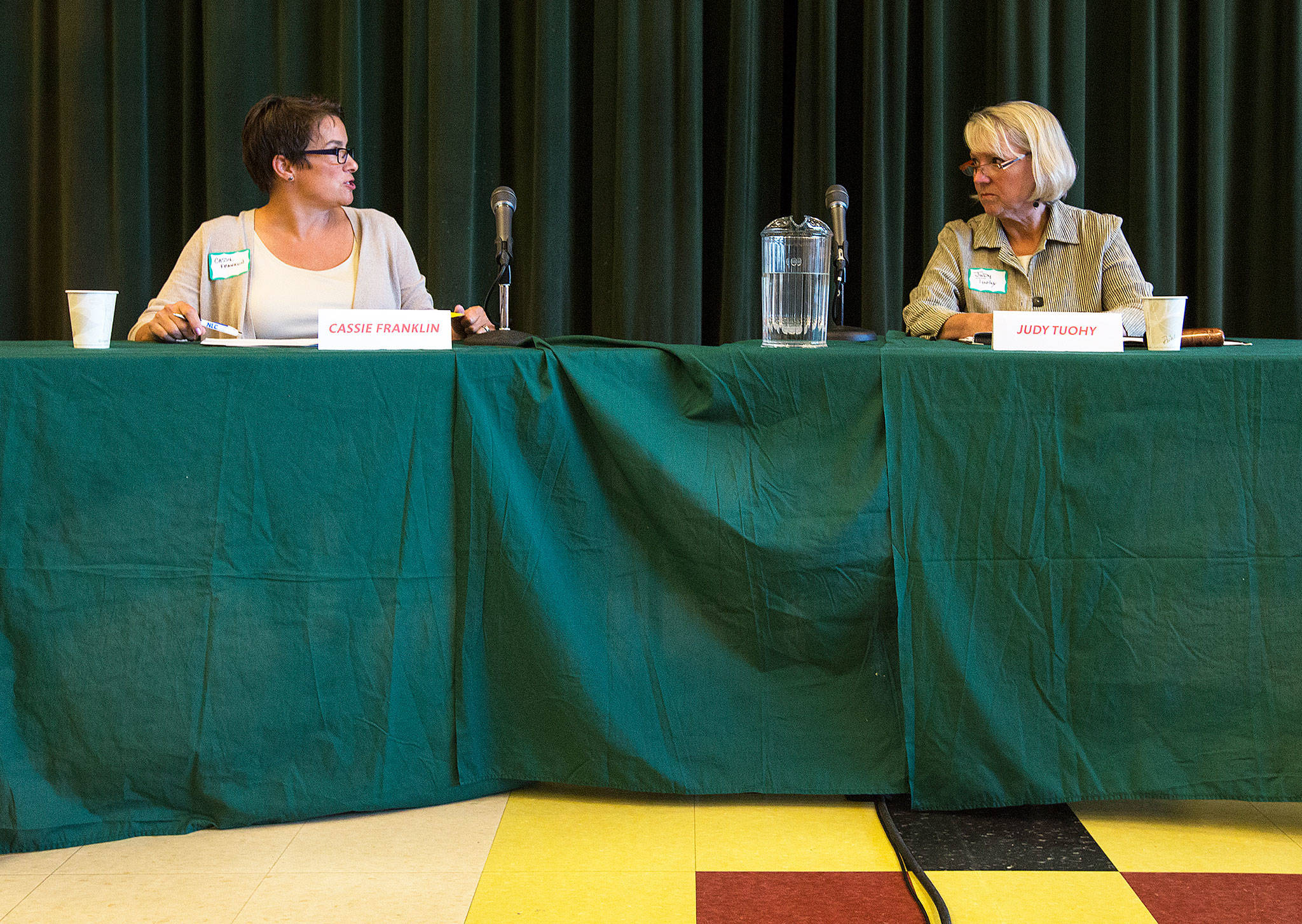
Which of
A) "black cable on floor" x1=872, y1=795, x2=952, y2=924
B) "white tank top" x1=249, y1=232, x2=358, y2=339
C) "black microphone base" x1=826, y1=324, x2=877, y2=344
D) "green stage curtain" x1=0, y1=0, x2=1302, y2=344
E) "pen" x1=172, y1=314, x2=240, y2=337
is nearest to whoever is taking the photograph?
"black cable on floor" x1=872, y1=795, x2=952, y2=924

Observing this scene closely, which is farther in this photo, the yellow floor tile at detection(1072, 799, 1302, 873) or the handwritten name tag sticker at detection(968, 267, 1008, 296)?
the handwritten name tag sticker at detection(968, 267, 1008, 296)

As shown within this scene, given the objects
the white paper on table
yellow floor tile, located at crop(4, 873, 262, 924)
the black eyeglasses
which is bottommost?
yellow floor tile, located at crop(4, 873, 262, 924)

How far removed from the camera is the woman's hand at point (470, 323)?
196 cm

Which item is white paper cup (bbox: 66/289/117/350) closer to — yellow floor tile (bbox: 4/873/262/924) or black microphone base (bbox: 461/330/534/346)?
black microphone base (bbox: 461/330/534/346)

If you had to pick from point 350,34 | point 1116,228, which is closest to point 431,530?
point 1116,228

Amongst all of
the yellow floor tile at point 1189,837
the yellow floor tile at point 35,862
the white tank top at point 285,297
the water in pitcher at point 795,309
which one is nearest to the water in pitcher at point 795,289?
the water in pitcher at point 795,309

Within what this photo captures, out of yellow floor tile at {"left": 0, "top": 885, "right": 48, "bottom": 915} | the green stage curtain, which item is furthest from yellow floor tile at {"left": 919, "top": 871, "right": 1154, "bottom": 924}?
the green stage curtain

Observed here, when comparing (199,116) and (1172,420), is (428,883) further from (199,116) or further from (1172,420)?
(199,116)

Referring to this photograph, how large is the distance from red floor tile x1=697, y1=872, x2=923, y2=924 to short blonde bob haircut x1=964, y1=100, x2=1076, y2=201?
1.56 meters

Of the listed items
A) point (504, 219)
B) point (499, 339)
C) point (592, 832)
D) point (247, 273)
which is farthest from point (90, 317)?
point (592, 832)

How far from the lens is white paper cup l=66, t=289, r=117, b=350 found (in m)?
1.57

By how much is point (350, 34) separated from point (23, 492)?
2049 millimetres

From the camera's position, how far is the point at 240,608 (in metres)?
1.50

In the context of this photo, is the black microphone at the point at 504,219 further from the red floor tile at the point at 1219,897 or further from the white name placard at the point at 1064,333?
the red floor tile at the point at 1219,897
